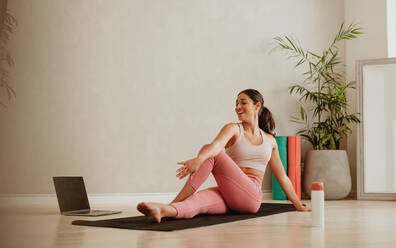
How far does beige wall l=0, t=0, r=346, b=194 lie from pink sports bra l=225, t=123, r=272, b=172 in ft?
4.96

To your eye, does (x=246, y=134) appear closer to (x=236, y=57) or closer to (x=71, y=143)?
(x=71, y=143)

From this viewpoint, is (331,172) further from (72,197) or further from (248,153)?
(72,197)

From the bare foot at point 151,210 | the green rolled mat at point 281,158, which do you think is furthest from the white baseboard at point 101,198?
the bare foot at point 151,210

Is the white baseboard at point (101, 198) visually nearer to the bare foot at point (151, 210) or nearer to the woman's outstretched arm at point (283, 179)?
the woman's outstretched arm at point (283, 179)

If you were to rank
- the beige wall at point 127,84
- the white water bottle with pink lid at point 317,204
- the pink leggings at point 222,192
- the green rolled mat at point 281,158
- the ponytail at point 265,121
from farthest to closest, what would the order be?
the green rolled mat at point 281,158, the beige wall at point 127,84, the ponytail at point 265,121, the pink leggings at point 222,192, the white water bottle with pink lid at point 317,204

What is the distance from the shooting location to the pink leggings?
2.63m

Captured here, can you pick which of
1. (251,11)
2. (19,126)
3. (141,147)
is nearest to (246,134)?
(141,147)

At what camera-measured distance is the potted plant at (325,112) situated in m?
4.96

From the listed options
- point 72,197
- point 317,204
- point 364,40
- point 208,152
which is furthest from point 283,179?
point 364,40

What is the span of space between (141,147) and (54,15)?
4.29 feet

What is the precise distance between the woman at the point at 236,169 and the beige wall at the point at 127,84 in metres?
1.46

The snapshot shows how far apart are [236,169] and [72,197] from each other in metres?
1.19

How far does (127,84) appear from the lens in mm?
4336

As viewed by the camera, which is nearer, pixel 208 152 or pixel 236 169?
pixel 208 152
